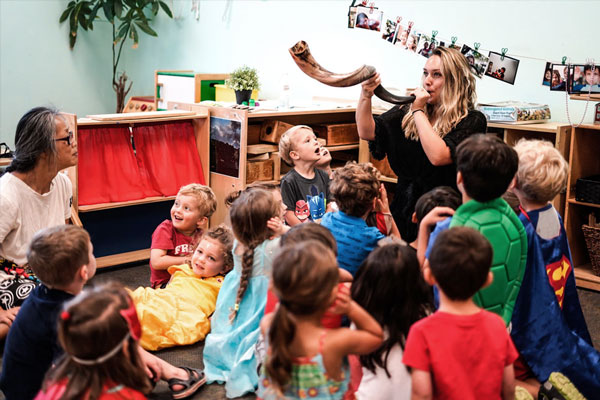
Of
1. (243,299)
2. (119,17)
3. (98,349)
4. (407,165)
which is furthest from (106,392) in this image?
(119,17)

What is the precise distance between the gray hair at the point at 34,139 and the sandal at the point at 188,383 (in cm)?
113

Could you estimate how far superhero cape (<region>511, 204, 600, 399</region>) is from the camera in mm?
2307

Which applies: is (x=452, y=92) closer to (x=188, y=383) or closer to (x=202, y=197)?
(x=202, y=197)

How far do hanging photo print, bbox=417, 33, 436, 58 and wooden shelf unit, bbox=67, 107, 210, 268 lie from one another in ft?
4.90

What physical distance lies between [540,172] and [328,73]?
0.99 metres

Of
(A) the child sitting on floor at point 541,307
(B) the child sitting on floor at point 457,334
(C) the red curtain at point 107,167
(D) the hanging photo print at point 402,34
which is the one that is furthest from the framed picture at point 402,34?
(B) the child sitting on floor at point 457,334

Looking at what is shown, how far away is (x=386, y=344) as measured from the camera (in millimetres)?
1995

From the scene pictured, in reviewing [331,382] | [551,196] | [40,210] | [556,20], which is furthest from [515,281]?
[556,20]

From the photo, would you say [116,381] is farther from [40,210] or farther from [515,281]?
[40,210]

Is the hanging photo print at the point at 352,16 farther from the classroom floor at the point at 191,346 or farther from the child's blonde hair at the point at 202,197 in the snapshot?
the classroom floor at the point at 191,346

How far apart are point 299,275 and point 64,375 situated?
2.10 ft

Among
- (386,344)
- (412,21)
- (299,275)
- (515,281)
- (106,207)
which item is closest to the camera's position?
(299,275)

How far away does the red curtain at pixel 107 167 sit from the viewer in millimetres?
3881

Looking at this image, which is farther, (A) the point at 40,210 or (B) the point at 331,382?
(A) the point at 40,210
